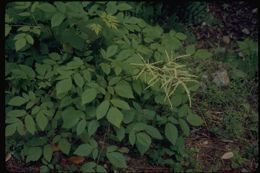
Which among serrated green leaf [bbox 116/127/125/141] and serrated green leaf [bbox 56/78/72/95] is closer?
serrated green leaf [bbox 56/78/72/95]

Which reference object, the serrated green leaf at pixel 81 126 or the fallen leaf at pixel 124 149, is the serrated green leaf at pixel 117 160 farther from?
the fallen leaf at pixel 124 149

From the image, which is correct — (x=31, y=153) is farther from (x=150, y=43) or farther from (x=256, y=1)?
(x=256, y=1)

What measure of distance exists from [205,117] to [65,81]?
1.28 metres

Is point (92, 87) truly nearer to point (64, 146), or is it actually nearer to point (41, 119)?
point (41, 119)

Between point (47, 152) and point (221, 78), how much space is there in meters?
1.66

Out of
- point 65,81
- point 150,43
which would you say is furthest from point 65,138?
point 150,43

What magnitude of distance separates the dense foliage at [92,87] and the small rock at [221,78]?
761mm

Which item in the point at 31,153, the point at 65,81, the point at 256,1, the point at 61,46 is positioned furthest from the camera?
the point at 256,1

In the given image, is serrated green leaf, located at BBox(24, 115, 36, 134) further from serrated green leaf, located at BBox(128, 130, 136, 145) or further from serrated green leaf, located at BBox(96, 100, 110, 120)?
serrated green leaf, located at BBox(128, 130, 136, 145)

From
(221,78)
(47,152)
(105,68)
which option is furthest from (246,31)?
(47,152)

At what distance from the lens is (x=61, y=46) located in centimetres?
325

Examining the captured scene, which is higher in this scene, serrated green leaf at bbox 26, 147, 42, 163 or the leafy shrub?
the leafy shrub

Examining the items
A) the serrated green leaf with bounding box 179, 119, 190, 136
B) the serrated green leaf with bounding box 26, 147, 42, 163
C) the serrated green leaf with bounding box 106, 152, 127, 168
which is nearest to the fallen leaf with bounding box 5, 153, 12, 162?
→ the serrated green leaf with bounding box 26, 147, 42, 163

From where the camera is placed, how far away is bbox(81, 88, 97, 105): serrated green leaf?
2.54 m
